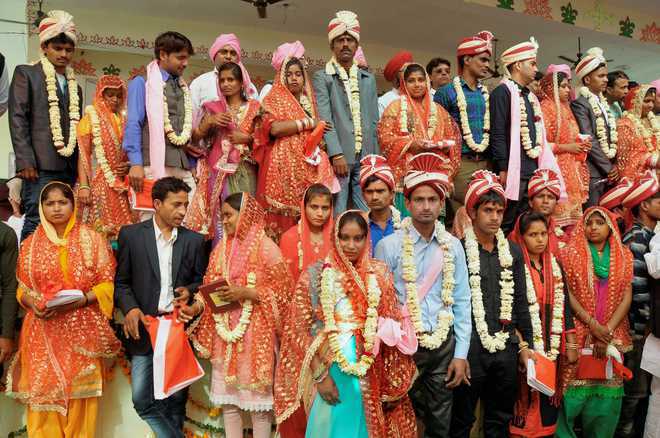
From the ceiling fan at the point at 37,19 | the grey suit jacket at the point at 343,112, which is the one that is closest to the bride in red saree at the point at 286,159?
the grey suit jacket at the point at 343,112

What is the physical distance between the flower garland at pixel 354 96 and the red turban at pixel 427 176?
45.6 inches

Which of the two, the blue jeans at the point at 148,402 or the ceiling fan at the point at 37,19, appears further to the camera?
the ceiling fan at the point at 37,19

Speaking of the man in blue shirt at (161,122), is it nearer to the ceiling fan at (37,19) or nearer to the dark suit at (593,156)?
the ceiling fan at (37,19)

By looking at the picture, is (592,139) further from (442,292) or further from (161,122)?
(161,122)

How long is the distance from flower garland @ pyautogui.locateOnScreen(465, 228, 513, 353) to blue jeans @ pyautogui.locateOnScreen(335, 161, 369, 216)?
1.29 m

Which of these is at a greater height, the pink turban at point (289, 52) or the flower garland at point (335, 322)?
the pink turban at point (289, 52)

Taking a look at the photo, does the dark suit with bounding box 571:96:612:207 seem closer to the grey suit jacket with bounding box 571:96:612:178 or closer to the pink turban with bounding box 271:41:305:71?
the grey suit jacket with bounding box 571:96:612:178

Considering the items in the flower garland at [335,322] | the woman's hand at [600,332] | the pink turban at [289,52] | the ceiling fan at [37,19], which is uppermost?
the ceiling fan at [37,19]

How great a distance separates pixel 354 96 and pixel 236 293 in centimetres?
218

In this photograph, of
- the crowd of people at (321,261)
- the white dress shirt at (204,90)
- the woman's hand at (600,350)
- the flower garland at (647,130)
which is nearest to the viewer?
the crowd of people at (321,261)

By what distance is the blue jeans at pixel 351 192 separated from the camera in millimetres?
5344

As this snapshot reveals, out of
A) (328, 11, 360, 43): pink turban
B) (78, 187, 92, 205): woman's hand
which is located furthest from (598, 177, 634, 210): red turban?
(78, 187, 92, 205): woman's hand

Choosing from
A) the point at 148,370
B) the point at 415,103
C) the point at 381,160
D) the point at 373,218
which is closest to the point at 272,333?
the point at 148,370

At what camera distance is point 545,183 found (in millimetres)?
5117
